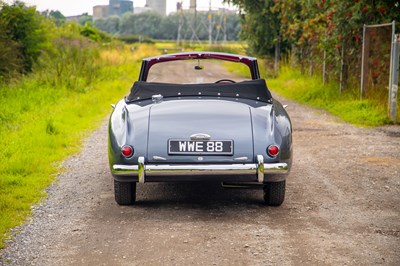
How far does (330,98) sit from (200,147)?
13.2m

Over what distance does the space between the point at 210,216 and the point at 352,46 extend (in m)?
13.0

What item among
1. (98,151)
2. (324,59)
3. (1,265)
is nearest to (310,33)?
(324,59)

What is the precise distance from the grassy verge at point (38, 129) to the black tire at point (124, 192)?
0.84 meters

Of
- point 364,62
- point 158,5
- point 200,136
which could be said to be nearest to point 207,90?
point 200,136

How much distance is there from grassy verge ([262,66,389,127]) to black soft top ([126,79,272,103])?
7.35 meters

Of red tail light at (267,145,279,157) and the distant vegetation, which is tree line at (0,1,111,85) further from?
red tail light at (267,145,279,157)

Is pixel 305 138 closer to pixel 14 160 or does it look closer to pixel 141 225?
pixel 14 160

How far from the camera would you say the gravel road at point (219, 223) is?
205 inches

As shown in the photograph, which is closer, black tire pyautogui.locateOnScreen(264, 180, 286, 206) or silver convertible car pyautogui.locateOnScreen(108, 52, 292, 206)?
silver convertible car pyautogui.locateOnScreen(108, 52, 292, 206)

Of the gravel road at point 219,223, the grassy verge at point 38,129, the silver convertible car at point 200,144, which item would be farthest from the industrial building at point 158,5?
the silver convertible car at point 200,144

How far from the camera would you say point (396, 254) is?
5.24 metres

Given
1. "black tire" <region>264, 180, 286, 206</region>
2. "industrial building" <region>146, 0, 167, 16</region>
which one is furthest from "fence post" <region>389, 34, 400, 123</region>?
"industrial building" <region>146, 0, 167, 16</region>

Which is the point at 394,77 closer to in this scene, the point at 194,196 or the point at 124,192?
the point at 194,196

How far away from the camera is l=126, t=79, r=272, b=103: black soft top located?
7352mm
